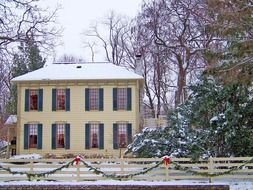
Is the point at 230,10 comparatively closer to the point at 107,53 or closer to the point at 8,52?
the point at 8,52

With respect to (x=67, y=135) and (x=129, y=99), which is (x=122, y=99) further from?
(x=67, y=135)

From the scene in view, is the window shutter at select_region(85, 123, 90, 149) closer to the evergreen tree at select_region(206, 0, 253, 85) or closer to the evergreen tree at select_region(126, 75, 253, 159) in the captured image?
the evergreen tree at select_region(126, 75, 253, 159)

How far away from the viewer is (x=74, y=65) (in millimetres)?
35188

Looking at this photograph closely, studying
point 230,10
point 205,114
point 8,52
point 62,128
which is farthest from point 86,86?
point 230,10

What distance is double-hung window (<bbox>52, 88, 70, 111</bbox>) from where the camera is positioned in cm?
3195

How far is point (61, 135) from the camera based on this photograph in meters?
31.6

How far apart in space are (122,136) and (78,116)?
11.7 feet

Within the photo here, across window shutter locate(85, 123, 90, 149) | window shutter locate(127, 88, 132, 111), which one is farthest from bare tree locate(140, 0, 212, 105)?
window shutter locate(85, 123, 90, 149)

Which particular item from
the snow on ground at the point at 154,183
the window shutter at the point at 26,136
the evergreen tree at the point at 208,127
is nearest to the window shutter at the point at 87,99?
the window shutter at the point at 26,136

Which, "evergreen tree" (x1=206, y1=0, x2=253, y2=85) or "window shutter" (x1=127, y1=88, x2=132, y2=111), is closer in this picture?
"evergreen tree" (x1=206, y1=0, x2=253, y2=85)

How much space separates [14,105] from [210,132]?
90.5 ft

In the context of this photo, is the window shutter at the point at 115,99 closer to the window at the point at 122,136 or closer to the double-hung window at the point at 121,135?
the double-hung window at the point at 121,135

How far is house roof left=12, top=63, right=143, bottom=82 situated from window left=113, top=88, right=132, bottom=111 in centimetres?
106

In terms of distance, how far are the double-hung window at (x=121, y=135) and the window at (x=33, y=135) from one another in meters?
5.78
